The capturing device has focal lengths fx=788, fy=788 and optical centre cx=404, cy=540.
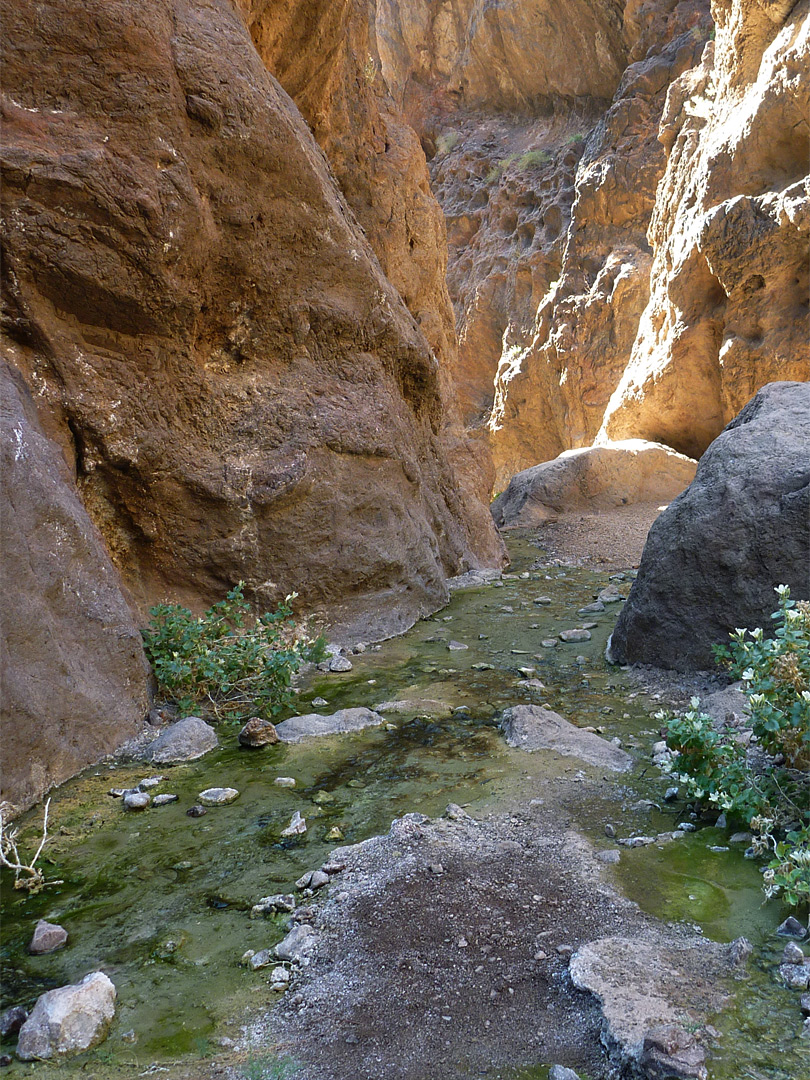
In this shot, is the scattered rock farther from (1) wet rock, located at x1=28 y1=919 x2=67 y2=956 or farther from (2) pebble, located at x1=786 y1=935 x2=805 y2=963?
(2) pebble, located at x1=786 y1=935 x2=805 y2=963

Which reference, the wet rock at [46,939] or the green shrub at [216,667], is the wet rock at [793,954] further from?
the green shrub at [216,667]

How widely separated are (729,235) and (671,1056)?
466 inches

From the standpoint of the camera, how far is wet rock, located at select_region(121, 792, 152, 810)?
9.35 feet

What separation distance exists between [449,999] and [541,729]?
169cm

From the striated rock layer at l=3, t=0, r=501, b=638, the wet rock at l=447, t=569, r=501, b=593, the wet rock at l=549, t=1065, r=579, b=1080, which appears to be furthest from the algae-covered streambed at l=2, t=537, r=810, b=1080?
the wet rock at l=447, t=569, r=501, b=593

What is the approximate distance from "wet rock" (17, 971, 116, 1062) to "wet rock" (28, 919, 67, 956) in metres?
0.29

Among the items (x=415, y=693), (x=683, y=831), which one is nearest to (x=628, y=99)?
(x=415, y=693)

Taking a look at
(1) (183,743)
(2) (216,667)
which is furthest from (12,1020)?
(2) (216,667)

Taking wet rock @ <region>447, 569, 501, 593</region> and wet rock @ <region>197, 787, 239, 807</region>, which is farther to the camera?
wet rock @ <region>447, 569, 501, 593</region>

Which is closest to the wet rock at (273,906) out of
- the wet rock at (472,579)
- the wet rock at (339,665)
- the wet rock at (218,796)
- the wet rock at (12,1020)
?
the wet rock at (12,1020)

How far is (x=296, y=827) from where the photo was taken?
2.66 metres

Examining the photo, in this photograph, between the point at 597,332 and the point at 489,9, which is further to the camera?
the point at 489,9

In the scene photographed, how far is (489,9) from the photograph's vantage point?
2206cm

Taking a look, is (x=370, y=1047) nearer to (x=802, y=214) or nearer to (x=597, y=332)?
(x=802, y=214)
